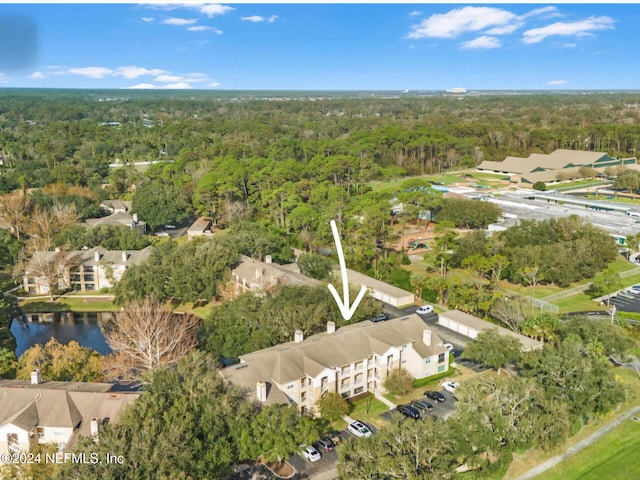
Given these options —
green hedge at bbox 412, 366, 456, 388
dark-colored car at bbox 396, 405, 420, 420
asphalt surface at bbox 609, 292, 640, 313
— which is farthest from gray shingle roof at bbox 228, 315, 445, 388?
asphalt surface at bbox 609, 292, 640, 313

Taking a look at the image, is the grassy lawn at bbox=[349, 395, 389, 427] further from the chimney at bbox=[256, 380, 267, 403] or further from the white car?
the chimney at bbox=[256, 380, 267, 403]

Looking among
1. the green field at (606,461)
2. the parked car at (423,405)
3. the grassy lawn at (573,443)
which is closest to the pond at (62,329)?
the parked car at (423,405)

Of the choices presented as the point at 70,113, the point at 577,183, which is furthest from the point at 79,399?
the point at 70,113

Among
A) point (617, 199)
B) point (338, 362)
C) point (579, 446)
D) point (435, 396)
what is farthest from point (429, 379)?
point (617, 199)

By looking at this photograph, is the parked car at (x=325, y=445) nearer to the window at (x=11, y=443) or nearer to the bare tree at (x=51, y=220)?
the window at (x=11, y=443)

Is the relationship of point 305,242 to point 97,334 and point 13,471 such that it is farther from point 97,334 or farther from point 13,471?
point 13,471
